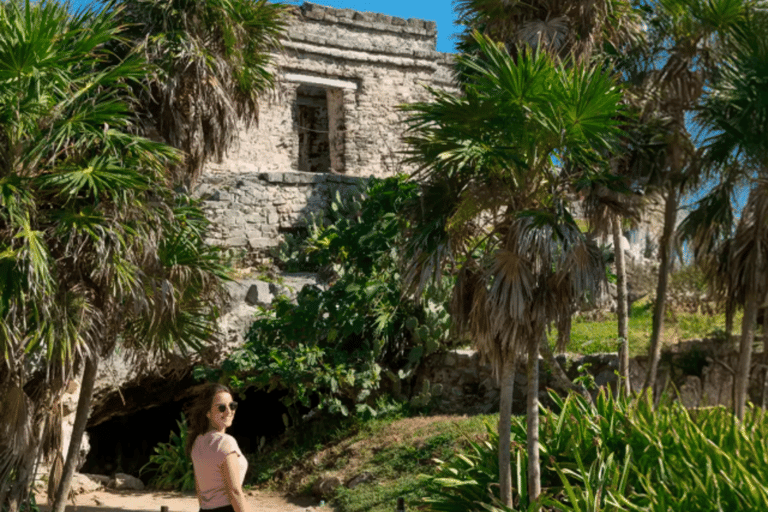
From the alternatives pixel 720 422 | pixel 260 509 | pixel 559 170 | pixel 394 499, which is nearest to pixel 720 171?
pixel 559 170

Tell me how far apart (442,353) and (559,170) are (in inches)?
225

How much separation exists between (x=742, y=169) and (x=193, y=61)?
5160 mm

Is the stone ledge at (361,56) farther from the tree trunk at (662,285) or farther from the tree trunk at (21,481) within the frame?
the tree trunk at (21,481)

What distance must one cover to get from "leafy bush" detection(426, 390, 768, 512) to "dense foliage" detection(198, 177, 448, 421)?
3.89 metres

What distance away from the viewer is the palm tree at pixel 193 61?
8.70 m

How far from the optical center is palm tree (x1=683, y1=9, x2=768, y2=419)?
8.67 metres

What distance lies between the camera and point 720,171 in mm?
9289

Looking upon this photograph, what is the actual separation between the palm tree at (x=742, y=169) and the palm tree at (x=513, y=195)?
6.65 feet

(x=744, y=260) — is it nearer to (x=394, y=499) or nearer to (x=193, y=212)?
(x=394, y=499)

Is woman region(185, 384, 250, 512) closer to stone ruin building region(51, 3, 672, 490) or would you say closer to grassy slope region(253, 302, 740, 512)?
grassy slope region(253, 302, 740, 512)

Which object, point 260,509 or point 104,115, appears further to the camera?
point 260,509

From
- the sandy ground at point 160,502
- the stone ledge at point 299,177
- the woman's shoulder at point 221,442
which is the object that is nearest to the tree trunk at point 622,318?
the sandy ground at point 160,502

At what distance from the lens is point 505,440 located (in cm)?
707

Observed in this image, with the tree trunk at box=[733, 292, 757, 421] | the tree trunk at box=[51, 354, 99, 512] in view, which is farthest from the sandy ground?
the tree trunk at box=[733, 292, 757, 421]
